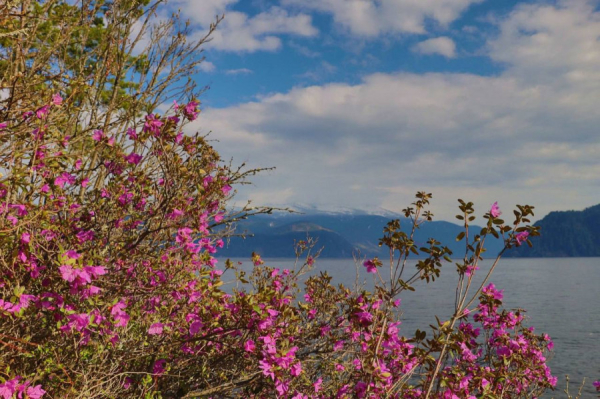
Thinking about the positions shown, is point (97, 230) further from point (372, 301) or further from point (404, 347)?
point (404, 347)

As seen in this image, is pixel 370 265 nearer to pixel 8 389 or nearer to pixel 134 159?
pixel 134 159

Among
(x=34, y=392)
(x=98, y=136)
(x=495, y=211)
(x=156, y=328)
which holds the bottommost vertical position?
(x=34, y=392)

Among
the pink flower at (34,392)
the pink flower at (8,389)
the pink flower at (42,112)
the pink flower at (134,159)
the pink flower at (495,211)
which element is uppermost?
the pink flower at (42,112)

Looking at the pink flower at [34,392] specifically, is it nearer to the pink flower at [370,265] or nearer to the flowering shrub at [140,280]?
the flowering shrub at [140,280]

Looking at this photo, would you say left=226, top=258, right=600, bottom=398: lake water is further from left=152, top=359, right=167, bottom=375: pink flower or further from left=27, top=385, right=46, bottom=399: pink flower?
left=27, top=385, right=46, bottom=399: pink flower

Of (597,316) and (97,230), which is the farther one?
(597,316)

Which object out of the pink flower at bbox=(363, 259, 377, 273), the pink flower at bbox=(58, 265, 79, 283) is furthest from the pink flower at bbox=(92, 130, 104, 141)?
the pink flower at bbox=(363, 259, 377, 273)

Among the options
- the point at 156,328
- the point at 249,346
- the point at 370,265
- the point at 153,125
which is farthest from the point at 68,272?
the point at 370,265

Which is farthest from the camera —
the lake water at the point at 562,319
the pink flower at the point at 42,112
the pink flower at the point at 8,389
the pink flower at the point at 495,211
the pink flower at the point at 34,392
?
the lake water at the point at 562,319

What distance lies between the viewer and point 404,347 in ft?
20.9

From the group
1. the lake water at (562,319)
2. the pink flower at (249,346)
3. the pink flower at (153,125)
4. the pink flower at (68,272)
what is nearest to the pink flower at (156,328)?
the pink flower at (249,346)

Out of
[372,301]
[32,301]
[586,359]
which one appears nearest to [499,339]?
[372,301]

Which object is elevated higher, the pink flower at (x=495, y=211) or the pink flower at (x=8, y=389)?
the pink flower at (x=495, y=211)

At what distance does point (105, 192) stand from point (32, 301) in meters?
1.47
